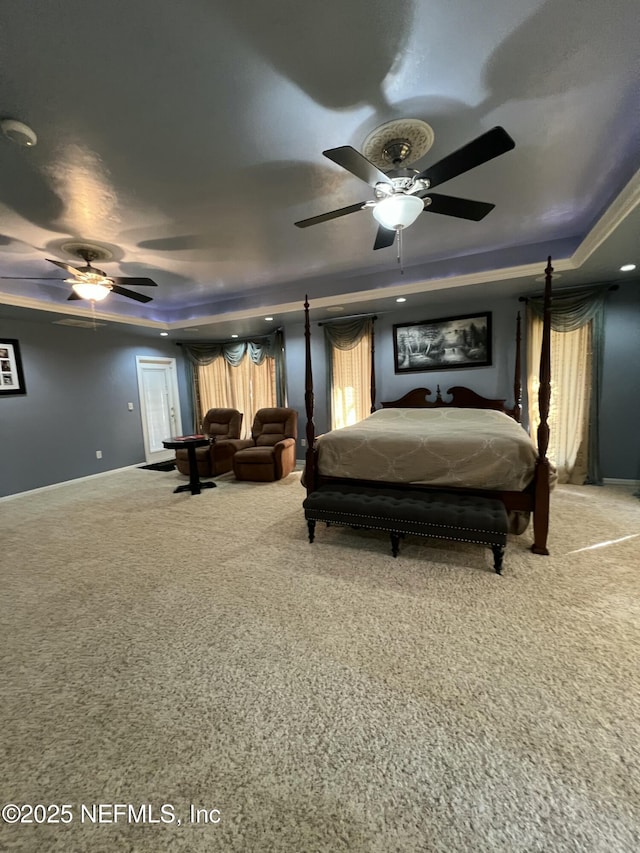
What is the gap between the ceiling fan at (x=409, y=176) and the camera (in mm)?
1585

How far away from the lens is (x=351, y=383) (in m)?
5.41

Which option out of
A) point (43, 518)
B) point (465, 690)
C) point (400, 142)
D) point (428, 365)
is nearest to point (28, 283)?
point (43, 518)

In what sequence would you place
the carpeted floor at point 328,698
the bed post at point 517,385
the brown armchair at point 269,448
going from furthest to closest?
the brown armchair at point 269,448 → the bed post at point 517,385 → the carpeted floor at point 328,698

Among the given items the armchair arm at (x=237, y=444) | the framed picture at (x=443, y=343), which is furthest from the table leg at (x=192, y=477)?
the framed picture at (x=443, y=343)

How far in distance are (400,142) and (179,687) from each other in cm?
316

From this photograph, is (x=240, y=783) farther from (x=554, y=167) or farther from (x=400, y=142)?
(x=554, y=167)

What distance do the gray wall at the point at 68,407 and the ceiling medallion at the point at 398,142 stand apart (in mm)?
4687

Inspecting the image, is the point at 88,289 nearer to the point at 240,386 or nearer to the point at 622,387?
the point at 240,386

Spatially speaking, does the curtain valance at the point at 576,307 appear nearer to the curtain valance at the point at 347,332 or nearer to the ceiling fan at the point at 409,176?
the curtain valance at the point at 347,332

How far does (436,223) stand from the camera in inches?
128

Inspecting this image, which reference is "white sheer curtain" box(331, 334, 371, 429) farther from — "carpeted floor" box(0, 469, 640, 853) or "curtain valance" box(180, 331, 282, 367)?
"carpeted floor" box(0, 469, 640, 853)

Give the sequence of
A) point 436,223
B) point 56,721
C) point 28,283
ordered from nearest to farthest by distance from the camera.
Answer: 1. point 56,721
2. point 436,223
3. point 28,283

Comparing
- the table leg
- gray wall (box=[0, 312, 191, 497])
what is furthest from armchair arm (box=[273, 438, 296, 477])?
gray wall (box=[0, 312, 191, 497])

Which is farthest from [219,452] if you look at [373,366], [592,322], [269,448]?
[592,322]
